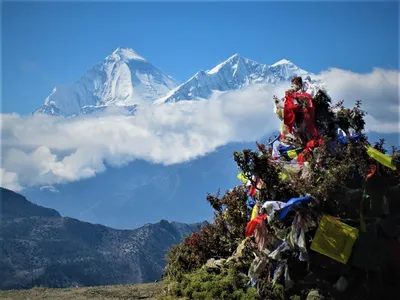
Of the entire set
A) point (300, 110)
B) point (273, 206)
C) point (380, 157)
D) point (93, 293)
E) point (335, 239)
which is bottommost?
point (93, 293)

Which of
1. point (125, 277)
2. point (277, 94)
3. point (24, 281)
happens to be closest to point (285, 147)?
point (277, 94)

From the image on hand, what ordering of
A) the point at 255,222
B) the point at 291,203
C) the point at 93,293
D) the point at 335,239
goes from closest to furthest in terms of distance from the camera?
the point at 335,239, the point at 291,203, the point at 255,222, the point at 93,293

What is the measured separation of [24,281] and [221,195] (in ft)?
488

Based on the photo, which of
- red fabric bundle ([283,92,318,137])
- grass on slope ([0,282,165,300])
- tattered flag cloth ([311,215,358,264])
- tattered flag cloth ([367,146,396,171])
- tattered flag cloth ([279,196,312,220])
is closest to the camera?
tattered flag cloth ([311,215,358,264])

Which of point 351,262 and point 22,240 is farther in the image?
point 22,240

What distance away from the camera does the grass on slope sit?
1598 cm

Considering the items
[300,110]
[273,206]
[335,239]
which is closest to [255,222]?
[273,206]

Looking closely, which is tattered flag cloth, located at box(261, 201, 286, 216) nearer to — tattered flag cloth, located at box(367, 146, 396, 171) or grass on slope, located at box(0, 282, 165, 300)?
tattered flag cloth, located at box(367, 146, 396, 171)

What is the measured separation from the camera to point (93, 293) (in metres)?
16.8

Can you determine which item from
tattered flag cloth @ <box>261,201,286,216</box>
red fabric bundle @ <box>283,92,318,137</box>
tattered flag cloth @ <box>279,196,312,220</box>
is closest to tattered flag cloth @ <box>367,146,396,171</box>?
red fabric bundle @ <box>283,92,318,137</box>

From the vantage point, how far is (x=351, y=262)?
962 cm

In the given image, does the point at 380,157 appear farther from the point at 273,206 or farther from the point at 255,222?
the point at 255,222

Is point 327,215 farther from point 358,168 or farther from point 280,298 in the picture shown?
point 280,298

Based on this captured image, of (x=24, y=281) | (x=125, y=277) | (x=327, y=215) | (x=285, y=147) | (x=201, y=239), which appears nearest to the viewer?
(x=327, y=215)
